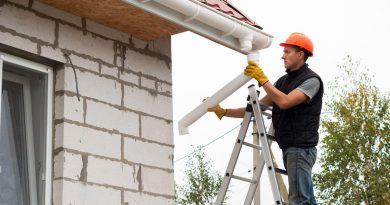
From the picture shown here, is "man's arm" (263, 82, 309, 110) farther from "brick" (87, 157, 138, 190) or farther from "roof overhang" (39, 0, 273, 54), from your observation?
"brick" (87, 157, 138, 190)

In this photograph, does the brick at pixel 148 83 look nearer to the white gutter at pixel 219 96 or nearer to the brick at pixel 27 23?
the white gutter at pixel 219 96

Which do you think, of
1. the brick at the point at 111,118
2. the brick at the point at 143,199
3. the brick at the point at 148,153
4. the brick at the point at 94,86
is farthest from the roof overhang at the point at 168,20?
the brick at the point at 143,199

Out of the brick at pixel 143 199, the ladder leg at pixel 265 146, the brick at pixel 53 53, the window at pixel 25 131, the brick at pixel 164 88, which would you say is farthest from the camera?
the brick at pixel 164 88

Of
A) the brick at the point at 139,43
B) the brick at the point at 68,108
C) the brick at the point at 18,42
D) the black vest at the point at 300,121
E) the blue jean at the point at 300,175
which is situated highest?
the brick at the point at 139,43

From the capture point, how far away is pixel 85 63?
21.7 feet

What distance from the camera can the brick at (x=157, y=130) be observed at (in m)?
7.04

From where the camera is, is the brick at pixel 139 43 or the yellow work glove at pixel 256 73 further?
the brick at pixel 139 43

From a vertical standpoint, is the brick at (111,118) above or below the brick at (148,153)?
above

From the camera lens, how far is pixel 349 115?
25.4m

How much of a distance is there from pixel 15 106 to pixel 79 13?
93 centimetres

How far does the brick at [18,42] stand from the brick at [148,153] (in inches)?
44.4

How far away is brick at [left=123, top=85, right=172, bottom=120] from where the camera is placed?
695 cm

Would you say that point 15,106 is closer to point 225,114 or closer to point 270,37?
point 225,114

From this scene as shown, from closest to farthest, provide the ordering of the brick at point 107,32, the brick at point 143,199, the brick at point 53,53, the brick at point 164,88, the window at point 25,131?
1. the window at point 25,131
2. the brick at point 53,53
3. the brick at point 143,199
4. the brick at point 107,32
5. the brick at point 164,88
